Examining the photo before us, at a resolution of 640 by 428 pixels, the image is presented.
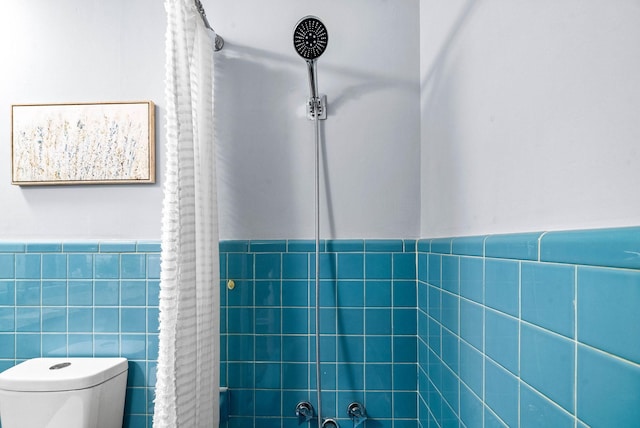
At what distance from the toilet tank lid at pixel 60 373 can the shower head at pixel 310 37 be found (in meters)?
1.27

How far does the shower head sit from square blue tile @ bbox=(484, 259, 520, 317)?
0.81 m

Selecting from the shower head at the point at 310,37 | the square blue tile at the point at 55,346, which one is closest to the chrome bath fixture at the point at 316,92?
the shower head at the point at 310,37

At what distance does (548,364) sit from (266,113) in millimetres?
1212

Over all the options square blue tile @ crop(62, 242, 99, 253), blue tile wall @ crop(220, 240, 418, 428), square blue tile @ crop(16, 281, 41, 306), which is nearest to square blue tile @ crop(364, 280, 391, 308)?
blue tile wall @ crop(220, 240, 418, 428)

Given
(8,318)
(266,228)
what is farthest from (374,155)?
(8,318)

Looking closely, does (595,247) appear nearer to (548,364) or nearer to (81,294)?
(548,364)

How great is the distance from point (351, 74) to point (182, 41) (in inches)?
25.5

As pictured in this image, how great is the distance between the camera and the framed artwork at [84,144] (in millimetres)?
1435

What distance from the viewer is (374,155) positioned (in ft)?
4.65

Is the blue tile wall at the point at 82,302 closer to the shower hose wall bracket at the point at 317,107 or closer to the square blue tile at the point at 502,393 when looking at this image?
the shower hose wall bracket at the point at 317,107

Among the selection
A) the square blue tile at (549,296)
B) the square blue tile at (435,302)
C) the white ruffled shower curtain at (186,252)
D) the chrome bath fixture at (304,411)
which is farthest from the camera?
the chrome bath fixture at (304,411)

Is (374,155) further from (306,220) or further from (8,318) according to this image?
(8,318)

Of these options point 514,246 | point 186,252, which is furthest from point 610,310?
point 186,252

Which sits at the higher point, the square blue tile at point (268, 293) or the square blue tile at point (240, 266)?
the square blue tile at point (240, 266)
